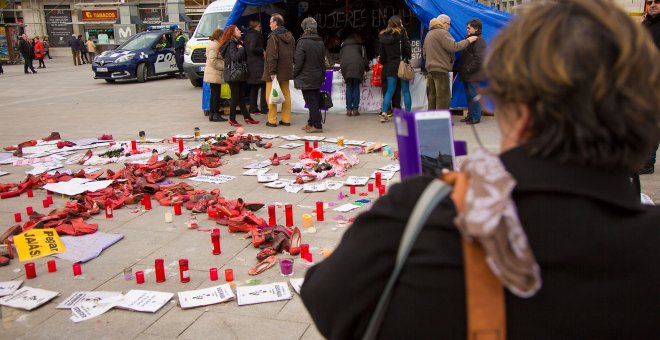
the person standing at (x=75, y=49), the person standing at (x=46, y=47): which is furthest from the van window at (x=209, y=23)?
the person standing at (x=46, y=47)

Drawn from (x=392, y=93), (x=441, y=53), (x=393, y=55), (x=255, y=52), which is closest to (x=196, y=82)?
(x=255, y=52)

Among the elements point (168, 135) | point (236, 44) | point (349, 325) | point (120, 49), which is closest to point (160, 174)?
point (168, 135)

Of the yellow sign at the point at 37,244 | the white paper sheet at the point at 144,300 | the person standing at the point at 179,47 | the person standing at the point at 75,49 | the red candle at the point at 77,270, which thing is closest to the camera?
the white paper sheet at the point at 144,300

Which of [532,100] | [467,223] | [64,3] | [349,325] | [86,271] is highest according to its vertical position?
[64,3]

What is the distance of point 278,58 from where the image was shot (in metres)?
10.5

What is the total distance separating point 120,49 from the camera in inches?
827

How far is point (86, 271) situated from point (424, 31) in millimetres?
8937

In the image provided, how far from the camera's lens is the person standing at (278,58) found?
10352mm

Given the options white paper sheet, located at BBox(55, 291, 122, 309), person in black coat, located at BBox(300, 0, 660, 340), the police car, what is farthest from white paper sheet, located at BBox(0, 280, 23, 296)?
the police car

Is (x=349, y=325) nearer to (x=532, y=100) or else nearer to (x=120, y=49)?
(x=532, y=100)

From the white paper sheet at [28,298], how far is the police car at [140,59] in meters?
17.4

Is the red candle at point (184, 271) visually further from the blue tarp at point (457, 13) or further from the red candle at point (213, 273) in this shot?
the blue tarp at point (457, 13)

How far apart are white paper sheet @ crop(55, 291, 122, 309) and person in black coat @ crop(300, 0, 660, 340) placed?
128 inches

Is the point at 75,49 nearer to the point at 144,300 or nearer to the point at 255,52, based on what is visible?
the point at 255,52
